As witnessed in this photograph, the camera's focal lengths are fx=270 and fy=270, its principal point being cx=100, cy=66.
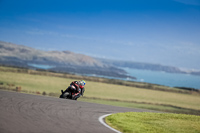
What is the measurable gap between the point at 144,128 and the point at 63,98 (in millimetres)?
10131

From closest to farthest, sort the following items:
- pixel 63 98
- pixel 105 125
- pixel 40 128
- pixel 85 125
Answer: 1. pixel 40 128
2. pixel 85 125
3. pixel 105 125
4. pixel 63 98

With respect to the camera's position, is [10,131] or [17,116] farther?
[17,116]

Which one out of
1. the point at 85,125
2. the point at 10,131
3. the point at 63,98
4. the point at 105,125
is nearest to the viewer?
the point at 10,131

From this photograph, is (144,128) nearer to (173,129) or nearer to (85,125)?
(173,129)

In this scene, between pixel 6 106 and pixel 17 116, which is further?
pixel 6 106

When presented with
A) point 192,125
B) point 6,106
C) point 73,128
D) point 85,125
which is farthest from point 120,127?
point 6,106

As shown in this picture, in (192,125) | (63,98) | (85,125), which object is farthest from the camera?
(63,98)

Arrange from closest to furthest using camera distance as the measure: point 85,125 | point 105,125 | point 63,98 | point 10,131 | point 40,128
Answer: point 10,131, point 40,128, point 85,125, point 105,125, point 63,98

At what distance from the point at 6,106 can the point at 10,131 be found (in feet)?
17.2

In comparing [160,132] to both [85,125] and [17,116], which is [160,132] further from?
[17,116]

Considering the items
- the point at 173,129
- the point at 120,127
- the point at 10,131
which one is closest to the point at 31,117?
the point at 10,131

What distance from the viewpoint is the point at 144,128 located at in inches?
460

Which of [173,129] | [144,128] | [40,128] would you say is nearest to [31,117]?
[40,128]

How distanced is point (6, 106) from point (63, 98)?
7275 millimetres
